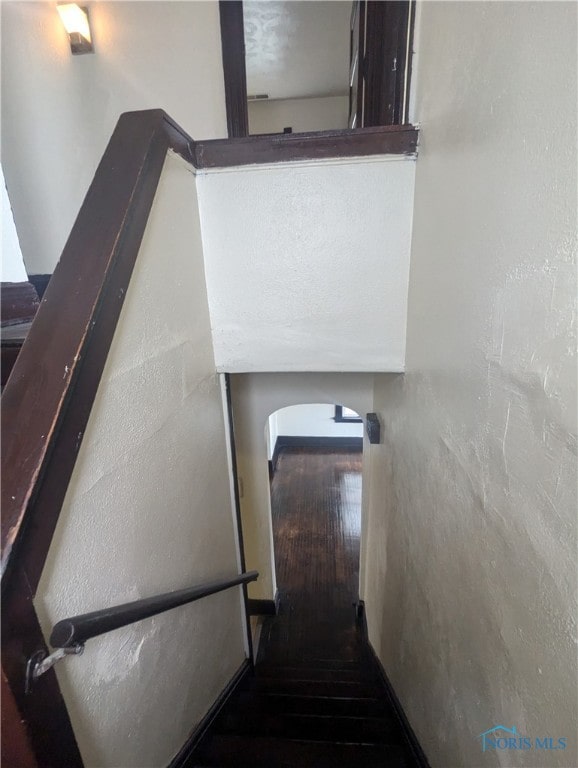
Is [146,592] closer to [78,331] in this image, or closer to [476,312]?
[78,331]

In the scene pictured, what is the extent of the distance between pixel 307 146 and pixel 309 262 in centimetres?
38

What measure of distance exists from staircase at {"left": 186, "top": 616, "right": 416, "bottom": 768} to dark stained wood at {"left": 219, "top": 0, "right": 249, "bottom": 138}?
3056 millimetres

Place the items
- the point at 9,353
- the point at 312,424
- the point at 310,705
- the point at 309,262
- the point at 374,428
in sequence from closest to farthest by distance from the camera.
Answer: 1. the point at 9,353
2. the point at 309,262
3. the point at 310,705
4. the point at 374,428
5. the point at 312,424

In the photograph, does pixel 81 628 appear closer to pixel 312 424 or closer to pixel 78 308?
pixel 78 308

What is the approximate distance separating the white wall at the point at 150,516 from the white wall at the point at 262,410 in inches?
45.4

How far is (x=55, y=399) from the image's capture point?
628 mm

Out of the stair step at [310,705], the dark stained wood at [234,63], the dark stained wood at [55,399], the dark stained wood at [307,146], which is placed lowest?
the stair step at [310,705]

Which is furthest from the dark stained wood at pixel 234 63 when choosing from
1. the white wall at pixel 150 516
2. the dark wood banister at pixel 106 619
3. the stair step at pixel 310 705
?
the stair step at pixel 310 705

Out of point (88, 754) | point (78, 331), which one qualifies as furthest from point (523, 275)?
point (88, 754)

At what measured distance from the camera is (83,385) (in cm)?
69

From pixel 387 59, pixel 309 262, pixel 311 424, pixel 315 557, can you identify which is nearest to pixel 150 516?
pixel 309 262

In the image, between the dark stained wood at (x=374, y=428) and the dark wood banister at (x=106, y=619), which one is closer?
the dark wood banister at (x=106, y=619)

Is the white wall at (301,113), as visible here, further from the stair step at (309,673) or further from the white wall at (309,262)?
the stair step at (309,673)

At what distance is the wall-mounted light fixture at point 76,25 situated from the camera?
2.03 m
